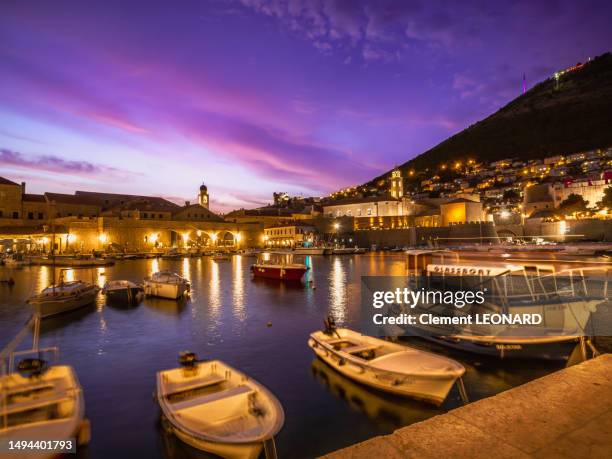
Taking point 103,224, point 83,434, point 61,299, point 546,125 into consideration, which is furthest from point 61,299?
point 546,125

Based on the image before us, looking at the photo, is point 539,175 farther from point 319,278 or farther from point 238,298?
point 238,298

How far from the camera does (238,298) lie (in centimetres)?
2100

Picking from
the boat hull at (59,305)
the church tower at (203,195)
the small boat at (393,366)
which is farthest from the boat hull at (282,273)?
the church tower at (203,195)

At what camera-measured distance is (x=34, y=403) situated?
17.1ft

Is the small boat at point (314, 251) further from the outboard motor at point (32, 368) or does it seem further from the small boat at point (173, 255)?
the outboard motor at point (32, 368)

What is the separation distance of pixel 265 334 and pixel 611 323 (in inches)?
441

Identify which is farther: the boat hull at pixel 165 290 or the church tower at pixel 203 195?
the church tower at pixel 203 195

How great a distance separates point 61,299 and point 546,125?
15957cm

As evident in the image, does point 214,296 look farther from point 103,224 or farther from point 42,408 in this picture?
point 103,224

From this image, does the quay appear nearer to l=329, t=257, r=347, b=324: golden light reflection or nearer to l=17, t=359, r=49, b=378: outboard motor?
l=17, t=359, r=49, b=378: outboard motor

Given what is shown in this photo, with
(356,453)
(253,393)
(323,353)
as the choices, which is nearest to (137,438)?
(253,393)

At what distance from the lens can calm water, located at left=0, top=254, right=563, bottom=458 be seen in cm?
653

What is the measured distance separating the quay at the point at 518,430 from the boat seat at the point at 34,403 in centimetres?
474

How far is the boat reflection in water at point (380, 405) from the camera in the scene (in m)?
6.72
